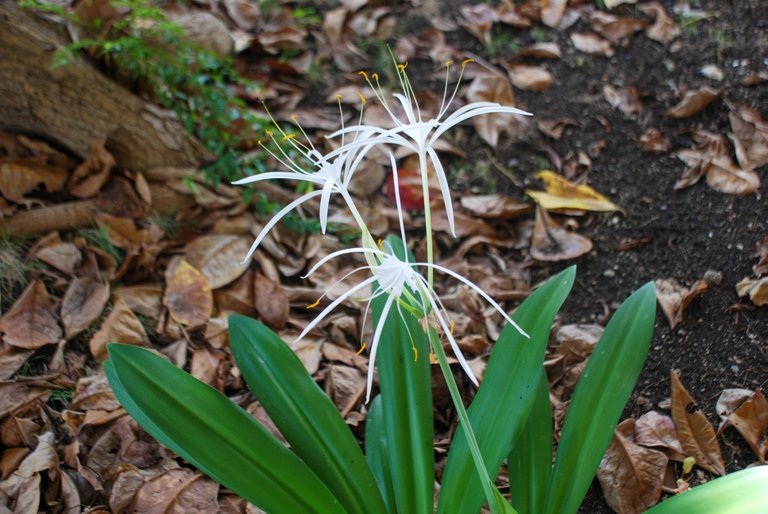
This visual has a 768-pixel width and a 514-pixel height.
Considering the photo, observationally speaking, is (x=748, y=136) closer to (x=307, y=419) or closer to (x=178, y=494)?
(x=307, y=419)

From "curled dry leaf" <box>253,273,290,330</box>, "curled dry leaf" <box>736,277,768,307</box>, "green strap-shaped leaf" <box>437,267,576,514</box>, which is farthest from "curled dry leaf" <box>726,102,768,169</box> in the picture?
"curled dry leaf" <box>253,273,290,330</box>

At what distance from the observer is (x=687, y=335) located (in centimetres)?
207

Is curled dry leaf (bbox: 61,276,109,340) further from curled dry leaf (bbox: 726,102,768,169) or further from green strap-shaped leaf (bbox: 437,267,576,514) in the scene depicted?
curled dry leaf (bbox: 726,102,768,169)

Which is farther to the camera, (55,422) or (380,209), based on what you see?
(380,209)

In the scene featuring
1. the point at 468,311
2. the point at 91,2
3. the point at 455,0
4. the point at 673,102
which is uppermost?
the point at 91,2

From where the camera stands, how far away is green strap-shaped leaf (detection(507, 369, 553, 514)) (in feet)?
5.13

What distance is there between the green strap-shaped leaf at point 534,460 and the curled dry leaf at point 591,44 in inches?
74.0

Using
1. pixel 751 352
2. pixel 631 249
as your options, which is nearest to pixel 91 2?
pixel 631 249

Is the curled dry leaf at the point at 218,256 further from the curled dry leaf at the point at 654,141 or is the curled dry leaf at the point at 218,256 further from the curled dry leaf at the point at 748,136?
the curled dry leaf at the point at 748,136

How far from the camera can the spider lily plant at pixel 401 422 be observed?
1.44 m

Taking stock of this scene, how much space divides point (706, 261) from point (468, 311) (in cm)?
71

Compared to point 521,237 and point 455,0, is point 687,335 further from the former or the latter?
point 455,0

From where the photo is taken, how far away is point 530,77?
3.02m

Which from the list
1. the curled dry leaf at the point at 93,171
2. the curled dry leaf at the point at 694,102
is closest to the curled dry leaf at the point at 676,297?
the curled dry leaf at the point at 694,102
